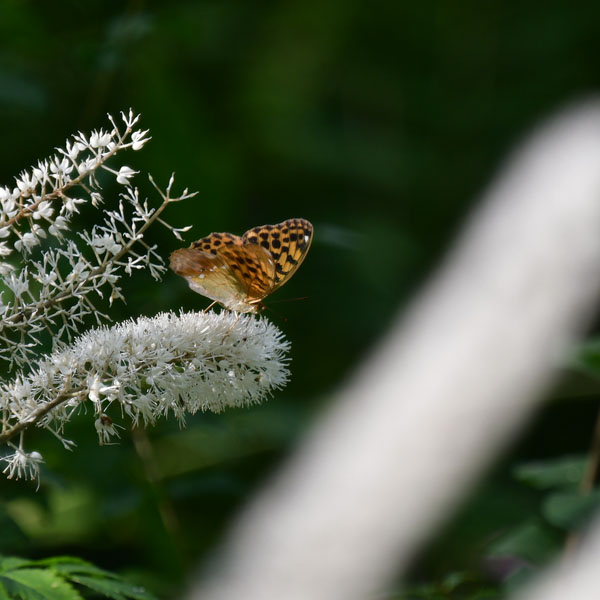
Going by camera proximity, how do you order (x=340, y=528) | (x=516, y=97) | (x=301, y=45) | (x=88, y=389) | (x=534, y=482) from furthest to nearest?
(x=516, y=97) → (x=301, y=45) → (x=340, y=528) → (x=534, y=482) → (x=88, y=389)

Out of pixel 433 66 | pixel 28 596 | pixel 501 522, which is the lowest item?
pixel 28 596

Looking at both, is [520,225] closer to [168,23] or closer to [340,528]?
[340,528]

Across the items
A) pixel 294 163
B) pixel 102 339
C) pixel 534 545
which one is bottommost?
pixel 534 545

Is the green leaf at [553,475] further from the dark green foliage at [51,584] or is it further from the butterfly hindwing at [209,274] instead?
the dark green foliage at [51,584]

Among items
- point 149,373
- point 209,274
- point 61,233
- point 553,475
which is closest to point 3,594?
point 149,373

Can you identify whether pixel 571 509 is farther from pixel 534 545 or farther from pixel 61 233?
pixel 61 233

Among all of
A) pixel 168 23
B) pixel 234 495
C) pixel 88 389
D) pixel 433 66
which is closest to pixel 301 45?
pixel 433 66
